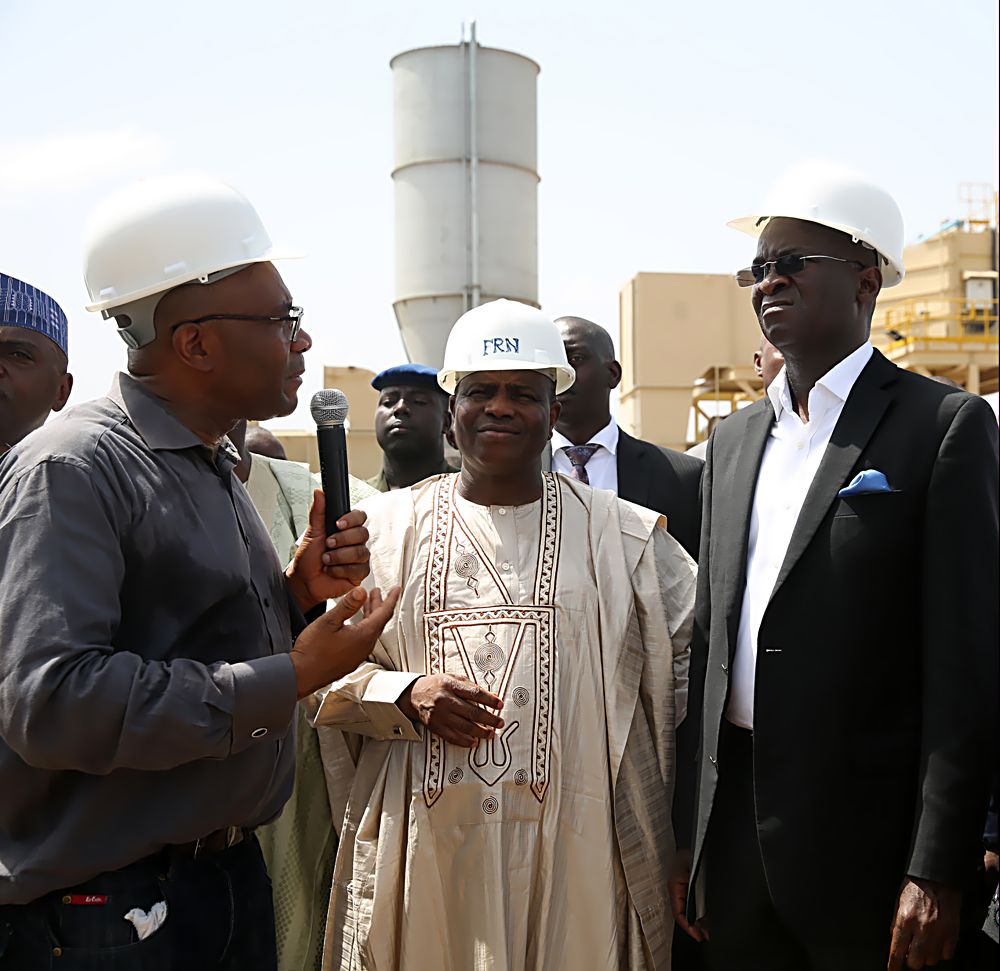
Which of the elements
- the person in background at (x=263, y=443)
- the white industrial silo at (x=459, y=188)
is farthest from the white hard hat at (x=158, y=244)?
the white industrial silo at (x=459, y=188)

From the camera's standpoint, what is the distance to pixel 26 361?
4.12 m

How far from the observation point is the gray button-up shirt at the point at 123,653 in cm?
205

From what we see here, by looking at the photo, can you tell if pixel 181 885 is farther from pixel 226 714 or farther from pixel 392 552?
pixel 392 552

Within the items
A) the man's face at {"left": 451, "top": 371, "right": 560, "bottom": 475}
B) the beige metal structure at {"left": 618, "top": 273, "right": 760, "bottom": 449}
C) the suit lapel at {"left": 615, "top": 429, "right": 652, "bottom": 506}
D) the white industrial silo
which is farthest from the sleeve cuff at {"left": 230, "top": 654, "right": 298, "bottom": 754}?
the beige metal structure at {"left": 618, "top": 273, "right": 760, "bottom": 449}

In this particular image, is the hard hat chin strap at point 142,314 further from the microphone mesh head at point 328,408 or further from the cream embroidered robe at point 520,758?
the cream embroidered robe at point 520,758

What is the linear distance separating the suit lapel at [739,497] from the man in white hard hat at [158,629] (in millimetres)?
1158

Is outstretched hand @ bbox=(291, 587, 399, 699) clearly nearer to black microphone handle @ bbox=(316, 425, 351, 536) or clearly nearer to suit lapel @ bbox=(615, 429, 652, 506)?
black microphone handle @ bbox=(316, 425, 351, 536)

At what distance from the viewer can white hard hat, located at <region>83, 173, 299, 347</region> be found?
249 cm

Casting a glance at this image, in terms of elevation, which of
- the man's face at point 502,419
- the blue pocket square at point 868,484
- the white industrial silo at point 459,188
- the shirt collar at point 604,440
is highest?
the white industrial silo at point 459,188

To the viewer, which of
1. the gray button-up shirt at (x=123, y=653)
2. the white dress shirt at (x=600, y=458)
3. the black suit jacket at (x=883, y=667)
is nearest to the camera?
the gray button-up shirt at (x=123, y=653)

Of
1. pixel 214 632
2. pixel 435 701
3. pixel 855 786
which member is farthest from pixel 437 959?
pixel 214 632

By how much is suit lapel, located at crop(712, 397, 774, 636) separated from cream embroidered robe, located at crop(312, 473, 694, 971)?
46 cm

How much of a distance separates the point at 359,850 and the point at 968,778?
183 centimetres

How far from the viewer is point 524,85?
1064 centimetres
